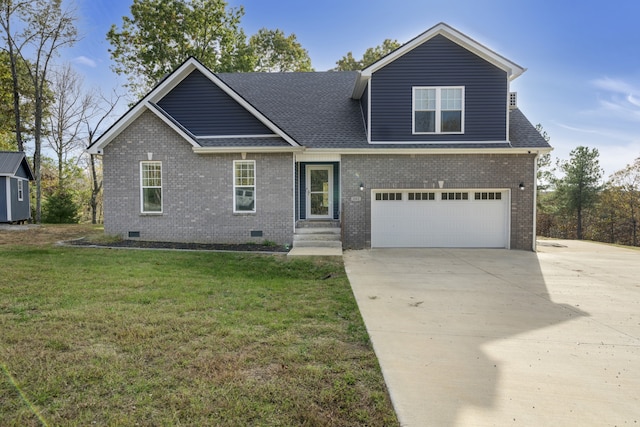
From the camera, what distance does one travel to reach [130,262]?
8227 mm

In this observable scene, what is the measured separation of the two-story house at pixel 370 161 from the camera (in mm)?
11547

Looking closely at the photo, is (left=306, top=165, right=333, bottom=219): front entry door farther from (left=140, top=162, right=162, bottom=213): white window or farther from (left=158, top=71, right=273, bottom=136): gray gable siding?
(left=140, top=162, right=162, bottom=213): white window

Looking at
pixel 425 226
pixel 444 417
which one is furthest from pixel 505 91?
pixel 444 417

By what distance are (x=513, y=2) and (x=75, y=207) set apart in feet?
80.0

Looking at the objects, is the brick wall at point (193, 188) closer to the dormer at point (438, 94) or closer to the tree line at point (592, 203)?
the dormer at point (438, 94)

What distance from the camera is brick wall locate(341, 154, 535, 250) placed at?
11695 millimetres

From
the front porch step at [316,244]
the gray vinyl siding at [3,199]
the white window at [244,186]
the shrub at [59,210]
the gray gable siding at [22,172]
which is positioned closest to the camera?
the front porch step at [316,244]

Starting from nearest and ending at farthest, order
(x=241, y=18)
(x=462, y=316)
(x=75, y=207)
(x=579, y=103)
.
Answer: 1. (x=462, y=316)
2. (x=579, y=103)
3. (x=75, y=207)
4. (x=241, y=18)

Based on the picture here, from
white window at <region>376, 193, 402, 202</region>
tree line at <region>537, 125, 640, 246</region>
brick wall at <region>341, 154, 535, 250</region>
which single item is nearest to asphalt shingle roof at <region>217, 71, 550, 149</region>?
brick wall at <region>341, 154, 535, 250</region>

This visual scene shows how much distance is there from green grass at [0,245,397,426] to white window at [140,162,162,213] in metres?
5.37

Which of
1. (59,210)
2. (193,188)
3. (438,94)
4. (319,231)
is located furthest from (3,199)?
(438,94)

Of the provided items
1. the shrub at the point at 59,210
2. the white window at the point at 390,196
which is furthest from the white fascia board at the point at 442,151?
the shrub at the point at 59,210

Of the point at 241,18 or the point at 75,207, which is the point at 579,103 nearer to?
the point at 241,18

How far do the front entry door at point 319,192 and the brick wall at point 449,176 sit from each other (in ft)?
4.20
